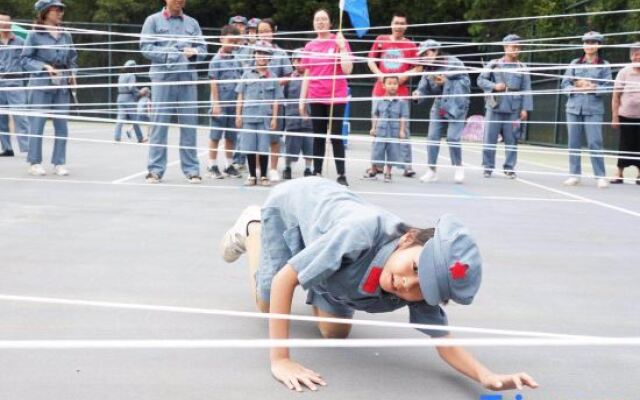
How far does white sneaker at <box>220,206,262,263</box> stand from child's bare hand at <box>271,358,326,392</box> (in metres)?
0.99

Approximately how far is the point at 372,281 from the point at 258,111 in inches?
236

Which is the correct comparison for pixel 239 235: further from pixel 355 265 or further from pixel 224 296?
pixel 355 265

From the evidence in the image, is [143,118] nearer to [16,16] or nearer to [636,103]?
[636,103]

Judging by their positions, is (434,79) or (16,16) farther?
(16,16)

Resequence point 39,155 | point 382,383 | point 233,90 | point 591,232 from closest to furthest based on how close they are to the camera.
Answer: point 382,383, point 591,232, point 39,155, point 233,90

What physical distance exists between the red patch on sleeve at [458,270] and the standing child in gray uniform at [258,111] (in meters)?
5.83

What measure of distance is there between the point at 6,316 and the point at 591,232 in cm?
399

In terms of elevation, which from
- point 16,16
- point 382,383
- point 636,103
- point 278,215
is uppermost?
point 16,16

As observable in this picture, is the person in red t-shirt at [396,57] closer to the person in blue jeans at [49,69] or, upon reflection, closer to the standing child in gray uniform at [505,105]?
the standing child in gray uniform at [505,105]

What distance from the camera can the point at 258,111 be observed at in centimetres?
833

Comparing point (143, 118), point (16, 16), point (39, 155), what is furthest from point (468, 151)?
point (16, 16)

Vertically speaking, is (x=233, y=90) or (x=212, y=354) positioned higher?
(x=233, y=90)

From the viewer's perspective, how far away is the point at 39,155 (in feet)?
27.3

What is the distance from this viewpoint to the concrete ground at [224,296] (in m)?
2.61
